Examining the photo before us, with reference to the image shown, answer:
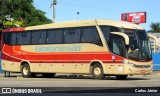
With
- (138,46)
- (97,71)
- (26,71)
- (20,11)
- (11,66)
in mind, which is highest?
(20,11)

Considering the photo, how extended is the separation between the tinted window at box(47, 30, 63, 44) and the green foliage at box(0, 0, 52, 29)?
82.2 feet

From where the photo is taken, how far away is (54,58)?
3006 centimetres

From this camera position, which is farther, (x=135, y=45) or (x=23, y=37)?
(x=23, y=37)

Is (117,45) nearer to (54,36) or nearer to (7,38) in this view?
(54,36)

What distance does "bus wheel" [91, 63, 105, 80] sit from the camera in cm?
2692

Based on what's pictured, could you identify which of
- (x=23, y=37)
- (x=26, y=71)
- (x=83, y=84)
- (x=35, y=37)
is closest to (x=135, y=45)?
(x=83, y=84)

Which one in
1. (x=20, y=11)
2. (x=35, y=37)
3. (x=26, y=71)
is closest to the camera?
(x=35, y=37)

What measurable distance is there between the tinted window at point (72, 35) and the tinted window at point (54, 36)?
0.43 metres

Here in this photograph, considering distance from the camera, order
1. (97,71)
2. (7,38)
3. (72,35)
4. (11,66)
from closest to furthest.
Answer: (97,71) → (72,35) → (11,66) → (7,38)

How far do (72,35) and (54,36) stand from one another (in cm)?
169

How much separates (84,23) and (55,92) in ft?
50.0

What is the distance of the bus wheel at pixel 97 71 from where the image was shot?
26916 millimetres

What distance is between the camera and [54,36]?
1169 inches

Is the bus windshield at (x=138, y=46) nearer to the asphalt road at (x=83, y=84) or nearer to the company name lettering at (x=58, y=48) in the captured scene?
the asphalt road at (x=83, y=84)
